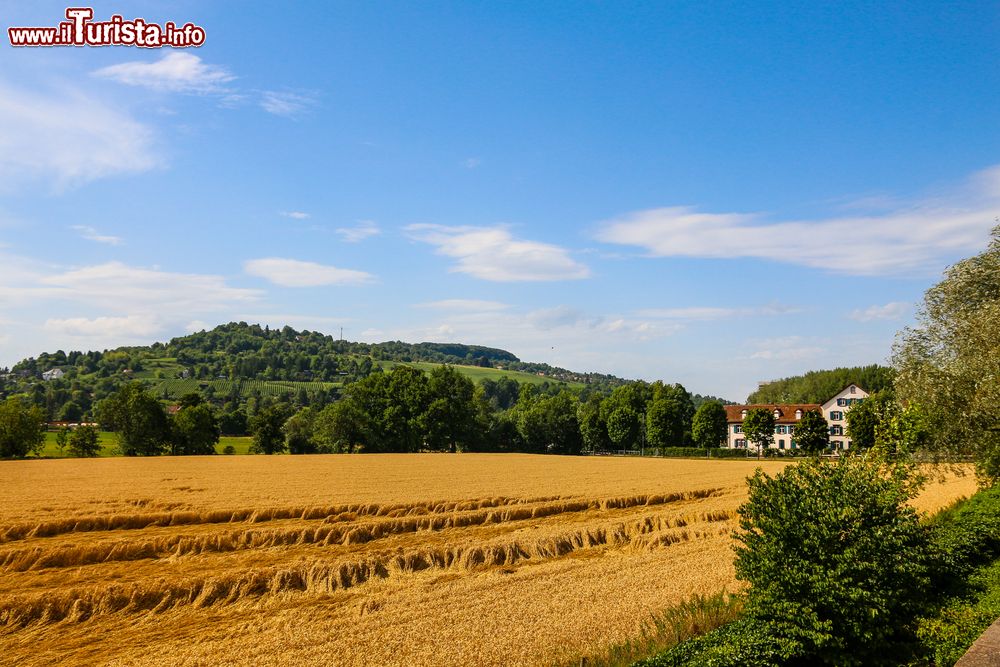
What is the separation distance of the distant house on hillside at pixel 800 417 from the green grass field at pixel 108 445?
88857mm

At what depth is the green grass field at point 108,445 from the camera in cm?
9769

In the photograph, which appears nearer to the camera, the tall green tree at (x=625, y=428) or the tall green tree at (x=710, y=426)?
the tall green tree at (x=710, y=426)

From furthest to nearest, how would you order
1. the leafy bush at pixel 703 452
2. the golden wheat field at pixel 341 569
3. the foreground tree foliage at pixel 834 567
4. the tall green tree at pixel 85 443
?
the leafy bush at pixel 703 452 < the tall green tree at pixel 85 443 < the golden wheat field at pixel 341 569 < the foreground tree foliage at pixel 834 567

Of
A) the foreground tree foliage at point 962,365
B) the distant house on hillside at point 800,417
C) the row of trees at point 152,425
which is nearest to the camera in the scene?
the foreground tree foliage at point 962,365

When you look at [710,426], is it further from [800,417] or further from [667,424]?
[800,417]

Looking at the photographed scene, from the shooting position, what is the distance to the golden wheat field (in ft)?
50.8

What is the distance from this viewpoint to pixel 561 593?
19.5 m

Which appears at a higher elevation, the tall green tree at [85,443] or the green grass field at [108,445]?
the tall green tree at [85,443]

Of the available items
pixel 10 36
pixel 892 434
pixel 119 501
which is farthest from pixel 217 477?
pixel 892 434

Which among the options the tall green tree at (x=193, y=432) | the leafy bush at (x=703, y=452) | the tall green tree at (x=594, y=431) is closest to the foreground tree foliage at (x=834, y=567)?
the tall green tree at (x=193, y=432)

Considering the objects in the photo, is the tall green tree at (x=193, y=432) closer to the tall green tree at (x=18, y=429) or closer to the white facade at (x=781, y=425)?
the tall green tree at (x=18, y=429)

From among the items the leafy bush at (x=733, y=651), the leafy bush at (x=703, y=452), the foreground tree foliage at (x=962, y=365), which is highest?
the foreground tree foliage at (x=962, y=365)

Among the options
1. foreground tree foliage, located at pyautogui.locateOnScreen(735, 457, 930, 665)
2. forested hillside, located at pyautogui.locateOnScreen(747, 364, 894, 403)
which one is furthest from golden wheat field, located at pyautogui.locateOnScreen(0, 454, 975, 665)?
forested hillside, located at pyautogui.locateOnScreen(747, 364, 894, 403)

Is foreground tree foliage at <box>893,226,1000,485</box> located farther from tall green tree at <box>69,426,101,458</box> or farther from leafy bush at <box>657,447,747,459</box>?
tall green tree at <box>69,426,101,458</box>
